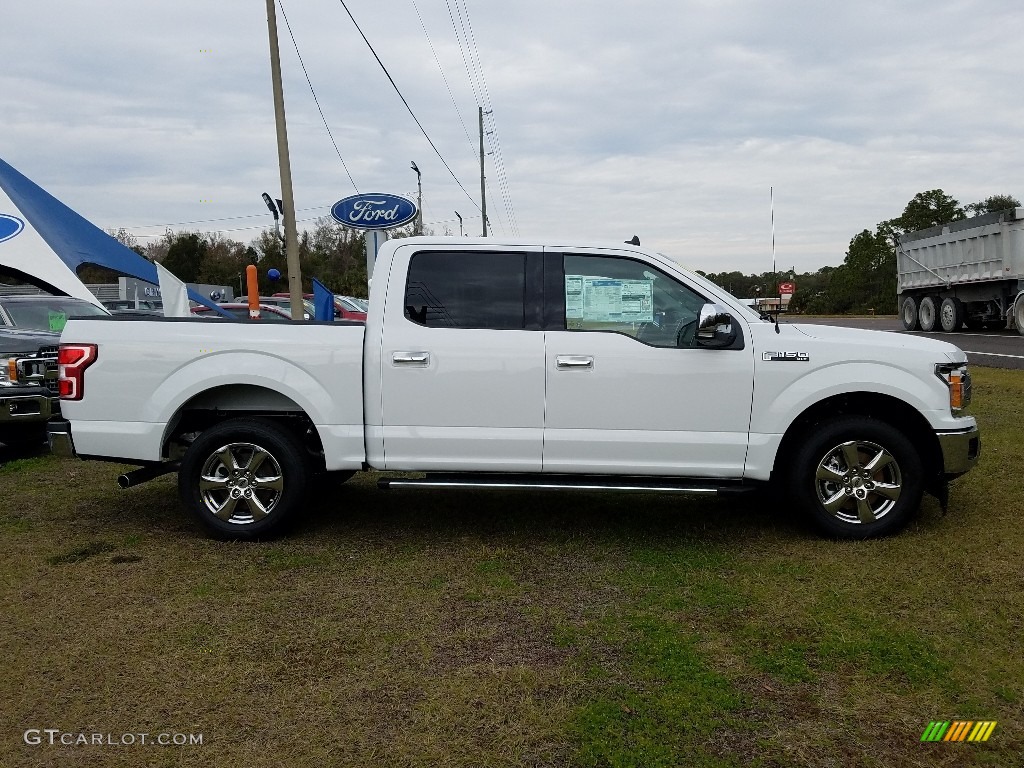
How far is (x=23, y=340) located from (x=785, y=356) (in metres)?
7.37

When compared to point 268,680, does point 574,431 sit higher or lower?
higher

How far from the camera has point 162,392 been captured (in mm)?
5402

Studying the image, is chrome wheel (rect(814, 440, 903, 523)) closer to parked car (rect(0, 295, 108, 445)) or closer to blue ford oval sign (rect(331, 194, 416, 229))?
parked car (rect(0, 295, 108, 445))

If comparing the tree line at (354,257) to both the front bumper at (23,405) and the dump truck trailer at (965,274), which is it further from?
the front bumper at (23,405)

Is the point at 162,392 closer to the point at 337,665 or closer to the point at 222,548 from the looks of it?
the point at 222,548

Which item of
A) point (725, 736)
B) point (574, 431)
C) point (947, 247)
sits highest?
point (947, 247)

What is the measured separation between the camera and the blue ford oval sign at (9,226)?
10.3m

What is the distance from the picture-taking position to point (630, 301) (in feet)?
17.5

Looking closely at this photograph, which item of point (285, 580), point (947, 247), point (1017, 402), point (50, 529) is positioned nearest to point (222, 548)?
point (285, 580)

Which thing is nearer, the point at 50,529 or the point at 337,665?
the point at 337,665

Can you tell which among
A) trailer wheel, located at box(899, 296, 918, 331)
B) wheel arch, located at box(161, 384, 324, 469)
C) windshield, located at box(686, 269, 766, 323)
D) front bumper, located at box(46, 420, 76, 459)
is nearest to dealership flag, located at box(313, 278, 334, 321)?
wheel arch, located at box(161, 384, 324, 469)

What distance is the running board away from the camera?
5.17 metres

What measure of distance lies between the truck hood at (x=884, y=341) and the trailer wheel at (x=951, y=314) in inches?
803

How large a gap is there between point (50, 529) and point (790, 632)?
4853mm
